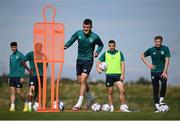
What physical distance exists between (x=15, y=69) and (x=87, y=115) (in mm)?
4311

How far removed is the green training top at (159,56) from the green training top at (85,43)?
5.37 ft

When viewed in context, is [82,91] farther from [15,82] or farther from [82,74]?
[15,82]

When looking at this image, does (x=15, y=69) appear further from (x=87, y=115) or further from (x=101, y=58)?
(x=87, y=115)

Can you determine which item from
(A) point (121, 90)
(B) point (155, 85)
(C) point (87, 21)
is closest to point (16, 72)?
(A) point (121, 90)

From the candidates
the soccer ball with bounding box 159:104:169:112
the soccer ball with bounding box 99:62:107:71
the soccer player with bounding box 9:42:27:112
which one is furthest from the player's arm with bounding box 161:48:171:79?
the soccer player with bounding box 9:42:27:112

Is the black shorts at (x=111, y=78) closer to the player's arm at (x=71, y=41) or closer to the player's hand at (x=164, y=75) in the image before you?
the player's hand at (x=164, y=75)

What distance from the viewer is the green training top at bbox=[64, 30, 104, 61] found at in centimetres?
1340

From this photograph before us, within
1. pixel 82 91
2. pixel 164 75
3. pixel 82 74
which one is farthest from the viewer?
pixel 164 75

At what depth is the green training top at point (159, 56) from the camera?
47.0 feet

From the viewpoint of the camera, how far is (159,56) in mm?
14367

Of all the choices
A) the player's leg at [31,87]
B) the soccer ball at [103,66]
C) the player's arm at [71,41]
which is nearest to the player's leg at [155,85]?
the soccer ball at [103,66]

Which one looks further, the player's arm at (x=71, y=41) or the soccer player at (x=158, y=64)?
the soccer player at (x=158, y=64)

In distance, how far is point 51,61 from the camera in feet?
42.0

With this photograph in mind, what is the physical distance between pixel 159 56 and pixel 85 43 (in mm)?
2110
